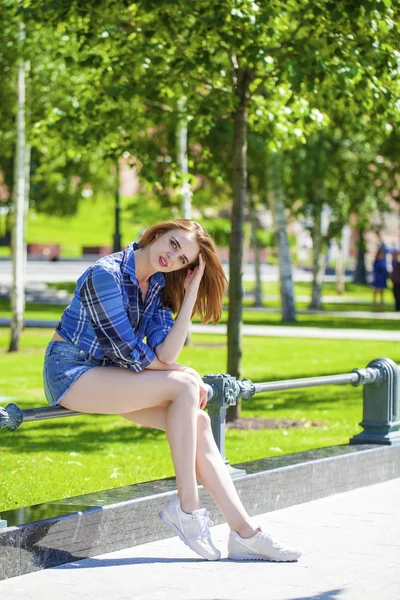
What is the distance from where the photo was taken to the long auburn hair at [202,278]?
5.67m

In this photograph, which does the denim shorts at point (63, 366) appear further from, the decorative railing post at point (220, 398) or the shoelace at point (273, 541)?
the shoelace at point (273, 541)

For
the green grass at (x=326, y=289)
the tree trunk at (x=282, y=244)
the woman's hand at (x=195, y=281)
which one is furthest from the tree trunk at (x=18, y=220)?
the green grass at (x=326, y=289)

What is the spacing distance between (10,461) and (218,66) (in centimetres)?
397

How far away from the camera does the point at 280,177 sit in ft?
94.4

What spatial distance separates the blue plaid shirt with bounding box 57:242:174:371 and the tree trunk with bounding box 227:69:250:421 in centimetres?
507

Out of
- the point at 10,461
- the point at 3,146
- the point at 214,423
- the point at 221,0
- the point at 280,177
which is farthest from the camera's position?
the point at 280,177

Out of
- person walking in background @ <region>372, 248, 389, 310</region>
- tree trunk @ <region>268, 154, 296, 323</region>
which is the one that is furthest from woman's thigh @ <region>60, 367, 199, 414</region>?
person walking in background @ <region>372, 248, 389, 310</region>

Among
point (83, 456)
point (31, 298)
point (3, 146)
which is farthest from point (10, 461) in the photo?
point (31, 298)

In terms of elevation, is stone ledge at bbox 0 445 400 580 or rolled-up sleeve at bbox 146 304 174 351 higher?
rolled-up sleeve at bbox 146 304 174 351

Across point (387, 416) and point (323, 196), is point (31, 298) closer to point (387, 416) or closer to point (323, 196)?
point (323, 196)

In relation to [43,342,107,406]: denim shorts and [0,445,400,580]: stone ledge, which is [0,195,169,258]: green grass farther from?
[43,342,107,406]: denim shorts

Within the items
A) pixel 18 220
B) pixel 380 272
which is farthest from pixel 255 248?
pixel 18 220

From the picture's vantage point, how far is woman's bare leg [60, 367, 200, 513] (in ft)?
17.2

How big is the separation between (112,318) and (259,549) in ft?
4.04
